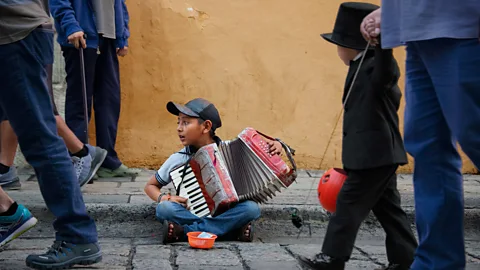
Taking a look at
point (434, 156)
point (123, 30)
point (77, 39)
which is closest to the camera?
point (434, 156)

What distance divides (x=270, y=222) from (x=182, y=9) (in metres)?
2.36

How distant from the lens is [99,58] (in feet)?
22.1

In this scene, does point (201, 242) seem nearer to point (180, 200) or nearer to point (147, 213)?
point (180, 200)

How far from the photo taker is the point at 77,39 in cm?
621

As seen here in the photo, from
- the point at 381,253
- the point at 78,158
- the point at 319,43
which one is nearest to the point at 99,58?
the point at 78,158

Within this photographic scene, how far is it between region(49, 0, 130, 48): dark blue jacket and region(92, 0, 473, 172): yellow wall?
60 cm

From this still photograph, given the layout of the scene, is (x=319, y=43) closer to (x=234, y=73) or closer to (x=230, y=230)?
(x=234, y=73)

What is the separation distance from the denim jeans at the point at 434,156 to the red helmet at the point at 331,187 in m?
0.65

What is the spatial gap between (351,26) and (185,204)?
1.73 meters

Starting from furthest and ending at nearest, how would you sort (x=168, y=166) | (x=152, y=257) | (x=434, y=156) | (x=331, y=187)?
(x=168, y=166)
(x=152, y=257)
(x=331, y=187)
(x=434, y=156)

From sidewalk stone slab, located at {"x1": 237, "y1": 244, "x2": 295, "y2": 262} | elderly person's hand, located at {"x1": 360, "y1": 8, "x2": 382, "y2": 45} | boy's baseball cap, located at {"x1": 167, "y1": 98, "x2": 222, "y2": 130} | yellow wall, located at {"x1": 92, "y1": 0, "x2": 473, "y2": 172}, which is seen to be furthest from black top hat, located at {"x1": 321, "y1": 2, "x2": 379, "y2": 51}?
yellow wall, located at {"x1": 92, "y1": 0, "x2": 473, "y2": 172}

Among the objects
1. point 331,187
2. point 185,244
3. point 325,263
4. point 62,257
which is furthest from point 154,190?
point 325,263

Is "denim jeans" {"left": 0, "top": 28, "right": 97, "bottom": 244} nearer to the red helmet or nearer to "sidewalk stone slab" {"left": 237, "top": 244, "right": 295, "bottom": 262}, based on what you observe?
"sidewalk stone slab" {"left": 237, "top": 244, "right": 295, "bottom": 262}

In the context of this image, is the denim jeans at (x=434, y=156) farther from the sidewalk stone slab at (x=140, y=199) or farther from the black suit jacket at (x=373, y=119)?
the sidewalk stone slab at (x=140, y=199)
